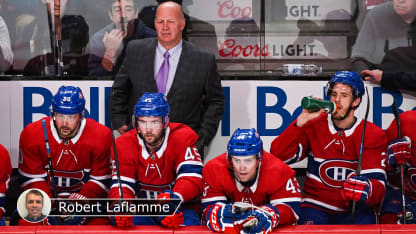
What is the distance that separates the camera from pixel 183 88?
471 centimetres

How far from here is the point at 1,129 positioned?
16.5 ft

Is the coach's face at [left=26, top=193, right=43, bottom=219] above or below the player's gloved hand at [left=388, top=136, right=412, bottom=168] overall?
below

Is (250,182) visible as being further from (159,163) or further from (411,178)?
(411,178)

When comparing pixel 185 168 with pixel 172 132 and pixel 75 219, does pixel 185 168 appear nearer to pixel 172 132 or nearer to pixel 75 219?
pixel 172 132

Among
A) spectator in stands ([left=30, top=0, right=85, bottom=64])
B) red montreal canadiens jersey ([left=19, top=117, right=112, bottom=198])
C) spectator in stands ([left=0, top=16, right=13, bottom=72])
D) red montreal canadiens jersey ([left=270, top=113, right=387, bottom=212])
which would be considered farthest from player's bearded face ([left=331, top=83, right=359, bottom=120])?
spectator in stands ([left=0, top=16, right=13, bottom=72])

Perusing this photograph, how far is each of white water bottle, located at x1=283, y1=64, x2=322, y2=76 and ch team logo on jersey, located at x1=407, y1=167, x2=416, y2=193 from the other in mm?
1146

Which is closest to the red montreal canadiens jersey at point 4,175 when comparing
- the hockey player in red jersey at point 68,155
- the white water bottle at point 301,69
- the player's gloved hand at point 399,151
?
the hockey player in red jersey at point 68,155

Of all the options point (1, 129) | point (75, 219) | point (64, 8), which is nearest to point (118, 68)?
point (64, 8)

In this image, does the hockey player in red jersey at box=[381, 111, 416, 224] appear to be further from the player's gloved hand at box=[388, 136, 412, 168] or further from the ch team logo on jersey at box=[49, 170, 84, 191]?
the ch team logo on jersey at box=[49, 170, 84, 191]

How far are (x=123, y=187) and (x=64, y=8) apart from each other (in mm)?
1714

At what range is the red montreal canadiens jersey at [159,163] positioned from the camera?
4.00 metres

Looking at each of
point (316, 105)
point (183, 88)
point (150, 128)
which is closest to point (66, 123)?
point (150, 128)

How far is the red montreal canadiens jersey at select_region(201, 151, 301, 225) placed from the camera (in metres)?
3.69

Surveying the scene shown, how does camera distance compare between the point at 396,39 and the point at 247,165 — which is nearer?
the point at 247,165
